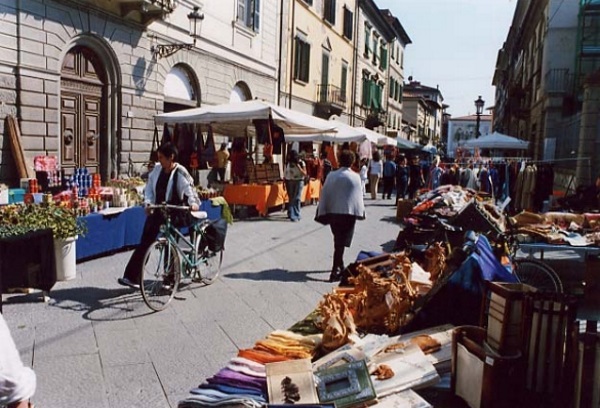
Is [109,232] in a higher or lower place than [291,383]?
higher

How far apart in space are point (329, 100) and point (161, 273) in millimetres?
23197

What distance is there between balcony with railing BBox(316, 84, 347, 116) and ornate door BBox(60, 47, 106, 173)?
15474 millimetres

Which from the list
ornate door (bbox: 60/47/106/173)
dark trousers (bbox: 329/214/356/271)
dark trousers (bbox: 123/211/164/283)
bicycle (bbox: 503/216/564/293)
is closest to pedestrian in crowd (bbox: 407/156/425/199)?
ornate door (bbox: 60/47/106/173)

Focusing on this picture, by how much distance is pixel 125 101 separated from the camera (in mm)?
13609

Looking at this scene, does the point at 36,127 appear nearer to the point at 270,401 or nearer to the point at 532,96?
the point at 270,401

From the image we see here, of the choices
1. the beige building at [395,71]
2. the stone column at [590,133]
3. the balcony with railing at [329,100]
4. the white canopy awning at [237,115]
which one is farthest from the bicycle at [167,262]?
the beige building at [395,71]

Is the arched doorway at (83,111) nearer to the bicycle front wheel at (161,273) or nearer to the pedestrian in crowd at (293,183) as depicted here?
the pedestrian in crowd at (293,183)

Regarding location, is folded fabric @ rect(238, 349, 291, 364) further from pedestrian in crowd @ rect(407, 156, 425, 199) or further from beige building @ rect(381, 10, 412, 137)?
beige building @ rect(381, 10, 412, 137)

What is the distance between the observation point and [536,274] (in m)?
6.45

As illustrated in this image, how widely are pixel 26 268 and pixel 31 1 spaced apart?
295 inches

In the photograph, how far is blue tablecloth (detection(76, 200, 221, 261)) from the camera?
7.47m

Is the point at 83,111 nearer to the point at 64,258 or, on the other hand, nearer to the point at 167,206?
the point at 64,258

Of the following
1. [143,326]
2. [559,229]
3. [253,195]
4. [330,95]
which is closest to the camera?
[143,326]

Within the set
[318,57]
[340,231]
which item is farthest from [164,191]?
[318,57]
